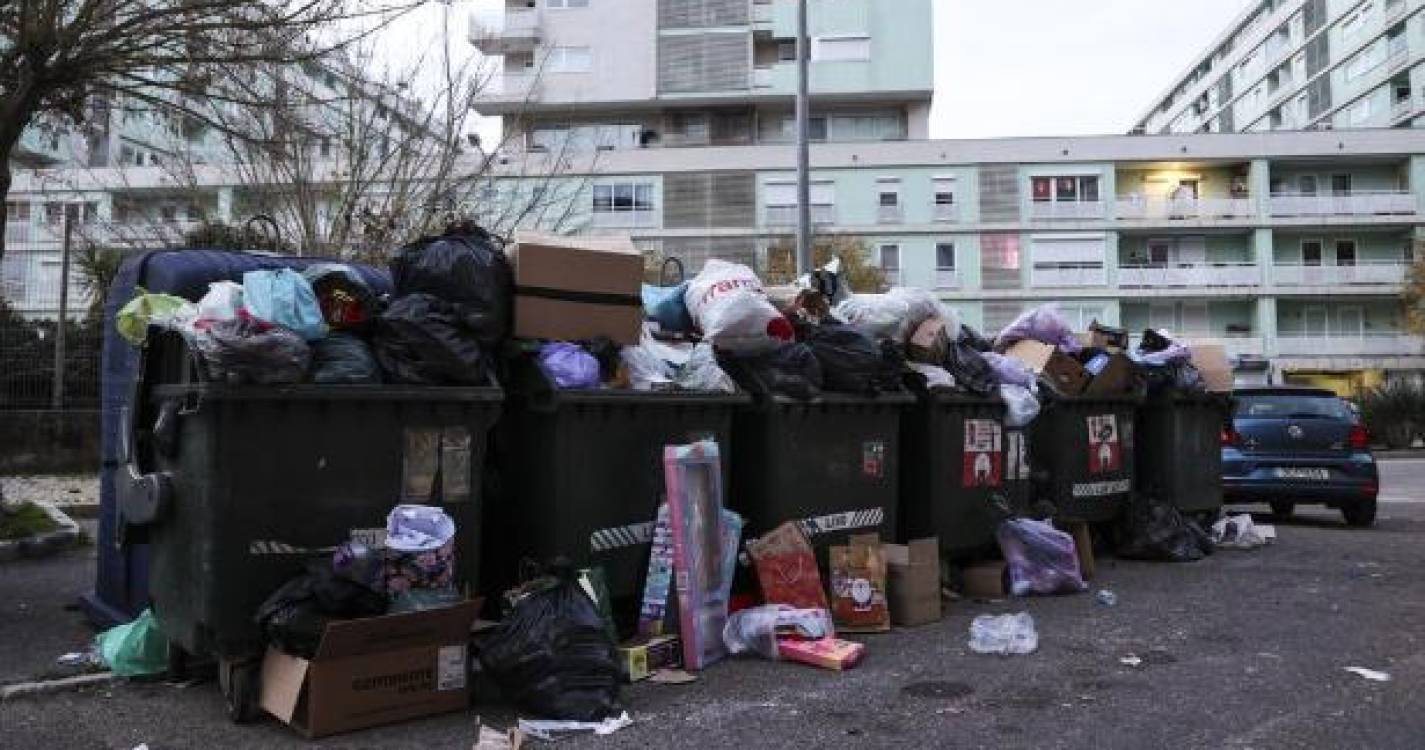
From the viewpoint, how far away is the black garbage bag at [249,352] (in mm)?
4266

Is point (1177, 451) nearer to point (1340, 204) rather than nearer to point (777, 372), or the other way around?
point (777, 372)

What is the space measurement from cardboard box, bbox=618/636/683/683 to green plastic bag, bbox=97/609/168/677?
6.72 feet

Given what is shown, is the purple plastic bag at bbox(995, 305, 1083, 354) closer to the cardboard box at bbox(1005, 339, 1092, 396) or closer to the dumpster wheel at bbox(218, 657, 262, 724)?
the cardboard box at bbox(1005, 339, 1092, 396)

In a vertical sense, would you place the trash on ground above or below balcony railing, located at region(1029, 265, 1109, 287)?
below

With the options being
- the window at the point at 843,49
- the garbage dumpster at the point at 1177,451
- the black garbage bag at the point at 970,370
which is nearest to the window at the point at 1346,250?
the window at the point at 843,49

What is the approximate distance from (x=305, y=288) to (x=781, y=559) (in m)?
2.70

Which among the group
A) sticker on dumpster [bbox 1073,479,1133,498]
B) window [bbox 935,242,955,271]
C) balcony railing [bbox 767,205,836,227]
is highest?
balcony railing [bbox 767,205,836,227]

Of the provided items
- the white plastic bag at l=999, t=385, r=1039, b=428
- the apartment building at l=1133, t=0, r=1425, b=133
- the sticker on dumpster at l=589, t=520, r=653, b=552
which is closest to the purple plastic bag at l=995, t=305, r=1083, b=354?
the white plastic bag at l=999, t=385, r=1039, b=428

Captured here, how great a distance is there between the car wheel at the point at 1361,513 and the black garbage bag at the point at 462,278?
31.8ft

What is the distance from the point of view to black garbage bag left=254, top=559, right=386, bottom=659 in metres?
4.12

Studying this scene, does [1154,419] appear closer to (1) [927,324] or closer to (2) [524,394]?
(1) [927,324]

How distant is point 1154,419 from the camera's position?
9492 millimetres

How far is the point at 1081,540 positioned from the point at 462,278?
16.4 ft

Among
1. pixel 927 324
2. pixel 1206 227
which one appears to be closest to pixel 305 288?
pixel 927 324
